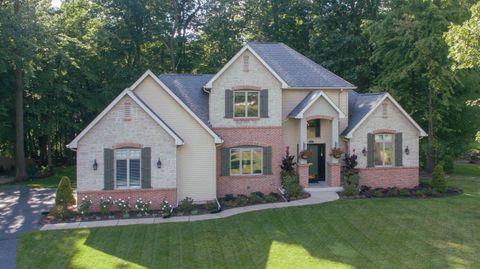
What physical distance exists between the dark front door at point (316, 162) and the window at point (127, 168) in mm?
9543

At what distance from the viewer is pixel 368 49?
35.3 m

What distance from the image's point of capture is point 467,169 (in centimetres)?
3341

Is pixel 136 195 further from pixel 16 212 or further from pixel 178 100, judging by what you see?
pixel 16 212

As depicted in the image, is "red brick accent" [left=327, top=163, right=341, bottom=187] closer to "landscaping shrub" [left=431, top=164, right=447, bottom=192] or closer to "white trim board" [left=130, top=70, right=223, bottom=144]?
"landscaping shrub" [left=431, top=164, right=447, bottom=192]

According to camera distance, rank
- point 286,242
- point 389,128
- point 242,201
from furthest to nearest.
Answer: point 389,128, point 242,201, point 286,242

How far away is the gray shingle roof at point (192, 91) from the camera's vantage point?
71.3ft

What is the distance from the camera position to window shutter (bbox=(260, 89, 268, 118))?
21656 millimetres

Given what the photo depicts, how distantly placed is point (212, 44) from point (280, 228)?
99.5 feet

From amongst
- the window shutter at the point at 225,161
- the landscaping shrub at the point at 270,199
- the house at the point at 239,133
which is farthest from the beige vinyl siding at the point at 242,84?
the landscaping shrub at the point at 270,199

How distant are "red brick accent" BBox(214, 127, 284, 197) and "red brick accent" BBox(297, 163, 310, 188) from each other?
1077mm

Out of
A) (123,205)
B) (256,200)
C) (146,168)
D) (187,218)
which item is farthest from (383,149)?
(123,205)

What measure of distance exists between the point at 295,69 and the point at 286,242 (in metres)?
12.0

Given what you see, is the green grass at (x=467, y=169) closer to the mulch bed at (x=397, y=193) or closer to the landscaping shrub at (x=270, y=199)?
the mulch bed at (x=397, y=193)

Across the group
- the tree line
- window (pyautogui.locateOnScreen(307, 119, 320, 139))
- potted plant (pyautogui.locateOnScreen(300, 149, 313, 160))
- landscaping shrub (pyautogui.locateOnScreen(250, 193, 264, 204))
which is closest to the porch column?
window (pyautogui.locateOnScreen(307, 119, 320, 139))
